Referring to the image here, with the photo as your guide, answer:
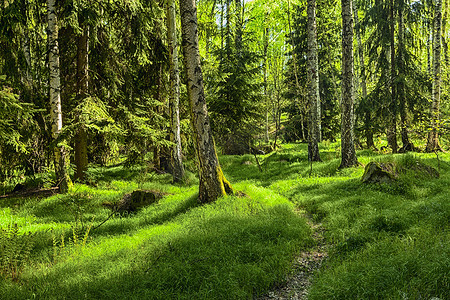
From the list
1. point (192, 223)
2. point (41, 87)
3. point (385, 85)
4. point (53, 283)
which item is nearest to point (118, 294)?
point (53, 283)

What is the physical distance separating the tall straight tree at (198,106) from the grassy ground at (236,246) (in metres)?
0.57

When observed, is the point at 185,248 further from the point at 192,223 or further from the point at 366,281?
the point at 366,281

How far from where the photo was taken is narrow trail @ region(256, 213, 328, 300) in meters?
3.70

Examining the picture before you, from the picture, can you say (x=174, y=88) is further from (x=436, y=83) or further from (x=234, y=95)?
(x=436, y=83)

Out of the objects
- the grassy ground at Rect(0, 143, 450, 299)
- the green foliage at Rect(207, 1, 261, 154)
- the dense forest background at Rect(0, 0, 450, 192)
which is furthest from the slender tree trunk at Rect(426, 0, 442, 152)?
the green foliage at Rect(207, 1, 261, 154)

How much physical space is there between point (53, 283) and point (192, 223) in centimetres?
269

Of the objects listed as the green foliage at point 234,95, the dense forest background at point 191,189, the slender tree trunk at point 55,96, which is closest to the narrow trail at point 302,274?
the dense forest background at point 191,189

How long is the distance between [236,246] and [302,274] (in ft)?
3.79

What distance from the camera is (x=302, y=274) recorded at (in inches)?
165

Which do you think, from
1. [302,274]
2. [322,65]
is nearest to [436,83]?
[322,65]

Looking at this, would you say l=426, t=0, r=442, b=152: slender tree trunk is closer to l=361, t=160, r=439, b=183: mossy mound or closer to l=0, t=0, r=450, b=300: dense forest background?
l=0, t=0, r=450, b=300: dense forest background

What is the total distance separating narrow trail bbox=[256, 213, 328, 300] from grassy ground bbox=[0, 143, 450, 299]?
12 cm

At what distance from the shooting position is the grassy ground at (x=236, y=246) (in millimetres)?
3457

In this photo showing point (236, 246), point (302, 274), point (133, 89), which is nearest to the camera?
point (302, 274)
